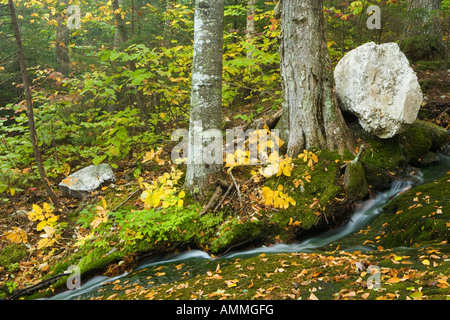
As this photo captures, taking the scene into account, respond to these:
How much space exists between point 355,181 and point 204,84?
9.60 ft

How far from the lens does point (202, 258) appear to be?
4328mm

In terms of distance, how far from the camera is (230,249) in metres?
4.32

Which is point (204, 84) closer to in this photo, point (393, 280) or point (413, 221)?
point (413, 221)

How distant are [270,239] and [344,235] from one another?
110 cm

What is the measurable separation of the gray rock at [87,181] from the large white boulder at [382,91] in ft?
17.4

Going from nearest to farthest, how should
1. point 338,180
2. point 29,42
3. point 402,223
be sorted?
point 402,223
point 338,180
point 29,42

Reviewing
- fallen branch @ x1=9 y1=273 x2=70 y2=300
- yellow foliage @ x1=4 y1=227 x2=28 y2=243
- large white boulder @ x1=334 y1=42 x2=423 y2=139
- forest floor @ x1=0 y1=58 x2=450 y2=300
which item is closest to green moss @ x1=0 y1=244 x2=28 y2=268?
forest floor @ x1=0 y1=58 x2=450 y2=300

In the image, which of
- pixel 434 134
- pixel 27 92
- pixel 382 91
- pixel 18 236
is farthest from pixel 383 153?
pixel 27 92

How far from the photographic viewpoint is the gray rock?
6.18m

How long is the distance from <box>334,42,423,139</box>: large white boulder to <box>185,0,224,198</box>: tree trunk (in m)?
2.49

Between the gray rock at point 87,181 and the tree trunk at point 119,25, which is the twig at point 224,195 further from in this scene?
the tree trunk at point 119,25

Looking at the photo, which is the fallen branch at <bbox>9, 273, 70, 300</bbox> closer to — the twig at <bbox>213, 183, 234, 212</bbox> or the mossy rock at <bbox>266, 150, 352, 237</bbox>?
the twig at <bbox>213, 183, 234, 212</bbox>

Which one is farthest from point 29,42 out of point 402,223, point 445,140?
point 445,140

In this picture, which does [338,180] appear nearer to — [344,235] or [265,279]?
[344,235]
